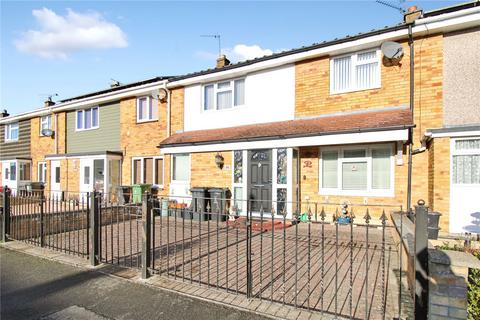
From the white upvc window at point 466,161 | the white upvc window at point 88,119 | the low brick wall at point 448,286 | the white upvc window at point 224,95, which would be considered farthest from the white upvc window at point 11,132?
the low brick wall at point 448,286

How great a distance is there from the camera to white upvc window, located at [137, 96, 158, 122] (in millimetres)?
13727

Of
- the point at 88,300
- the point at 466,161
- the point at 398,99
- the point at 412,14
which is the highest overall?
the point at 412,14

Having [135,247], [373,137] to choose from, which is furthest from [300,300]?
[373,137]

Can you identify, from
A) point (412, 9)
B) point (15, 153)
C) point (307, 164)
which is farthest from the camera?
point (15, 153)

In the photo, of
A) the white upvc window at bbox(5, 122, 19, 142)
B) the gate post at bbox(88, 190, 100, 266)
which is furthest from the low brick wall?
the white upvc window at bbox(5, 122, 19, 142)

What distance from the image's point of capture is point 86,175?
1524cm

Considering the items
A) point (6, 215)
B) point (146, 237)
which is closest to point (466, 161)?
point (146, 237)

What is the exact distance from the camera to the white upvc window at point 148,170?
1338 cm

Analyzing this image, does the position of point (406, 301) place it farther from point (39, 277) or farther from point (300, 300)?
point (39, 277)

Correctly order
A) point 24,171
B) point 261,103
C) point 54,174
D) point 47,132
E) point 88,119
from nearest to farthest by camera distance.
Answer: point 261,103
point 88,119
point 54,174
point 47,132
point 24,171

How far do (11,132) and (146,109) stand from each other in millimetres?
14751

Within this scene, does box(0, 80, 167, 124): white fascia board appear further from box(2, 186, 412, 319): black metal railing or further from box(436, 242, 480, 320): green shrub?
box(436, 242, 480, 320): green shrub

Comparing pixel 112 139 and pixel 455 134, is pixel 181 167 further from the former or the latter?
pixel 455 134

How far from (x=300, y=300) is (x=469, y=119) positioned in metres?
6.68
